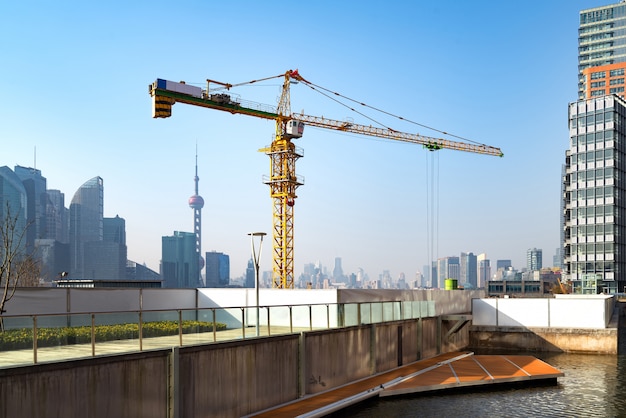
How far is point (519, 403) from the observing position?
1186 inches

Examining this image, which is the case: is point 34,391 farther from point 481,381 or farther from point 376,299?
point 376,299

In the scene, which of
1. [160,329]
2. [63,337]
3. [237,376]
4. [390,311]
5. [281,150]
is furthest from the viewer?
[281,150]

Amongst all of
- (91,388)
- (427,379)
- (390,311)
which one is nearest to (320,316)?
(427,379)

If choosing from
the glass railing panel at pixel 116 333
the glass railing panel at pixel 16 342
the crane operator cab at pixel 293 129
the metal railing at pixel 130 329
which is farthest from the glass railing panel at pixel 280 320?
the crane operator cab at pixel 293 129

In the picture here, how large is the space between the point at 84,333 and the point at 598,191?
146882 millimetres

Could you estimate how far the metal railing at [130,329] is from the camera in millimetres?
17125

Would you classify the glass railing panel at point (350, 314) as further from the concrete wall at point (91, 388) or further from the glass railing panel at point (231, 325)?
the concrete wall at point (91, 388)

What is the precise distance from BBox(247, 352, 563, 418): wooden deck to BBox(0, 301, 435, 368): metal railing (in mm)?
3243

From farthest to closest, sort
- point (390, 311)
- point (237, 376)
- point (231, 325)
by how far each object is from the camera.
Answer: point (390, 311)
point (231, 325)
point (237, 376)

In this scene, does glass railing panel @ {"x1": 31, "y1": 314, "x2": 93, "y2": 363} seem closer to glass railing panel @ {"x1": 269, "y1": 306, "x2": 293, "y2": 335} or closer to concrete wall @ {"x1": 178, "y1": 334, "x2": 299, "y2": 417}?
concrete wall @ {"x1": 178, "y1": 334, "x2": 299, "y2": 417}

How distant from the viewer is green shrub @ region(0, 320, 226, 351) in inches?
663

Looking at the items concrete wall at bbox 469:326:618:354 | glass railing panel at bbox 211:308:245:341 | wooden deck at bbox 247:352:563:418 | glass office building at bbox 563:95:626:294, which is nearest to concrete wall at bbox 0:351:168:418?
glass railing panel at bbox 211:308:245:341

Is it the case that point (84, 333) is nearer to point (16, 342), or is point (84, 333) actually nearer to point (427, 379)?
point (16, 342)

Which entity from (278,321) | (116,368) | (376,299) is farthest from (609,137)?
(116,368)
